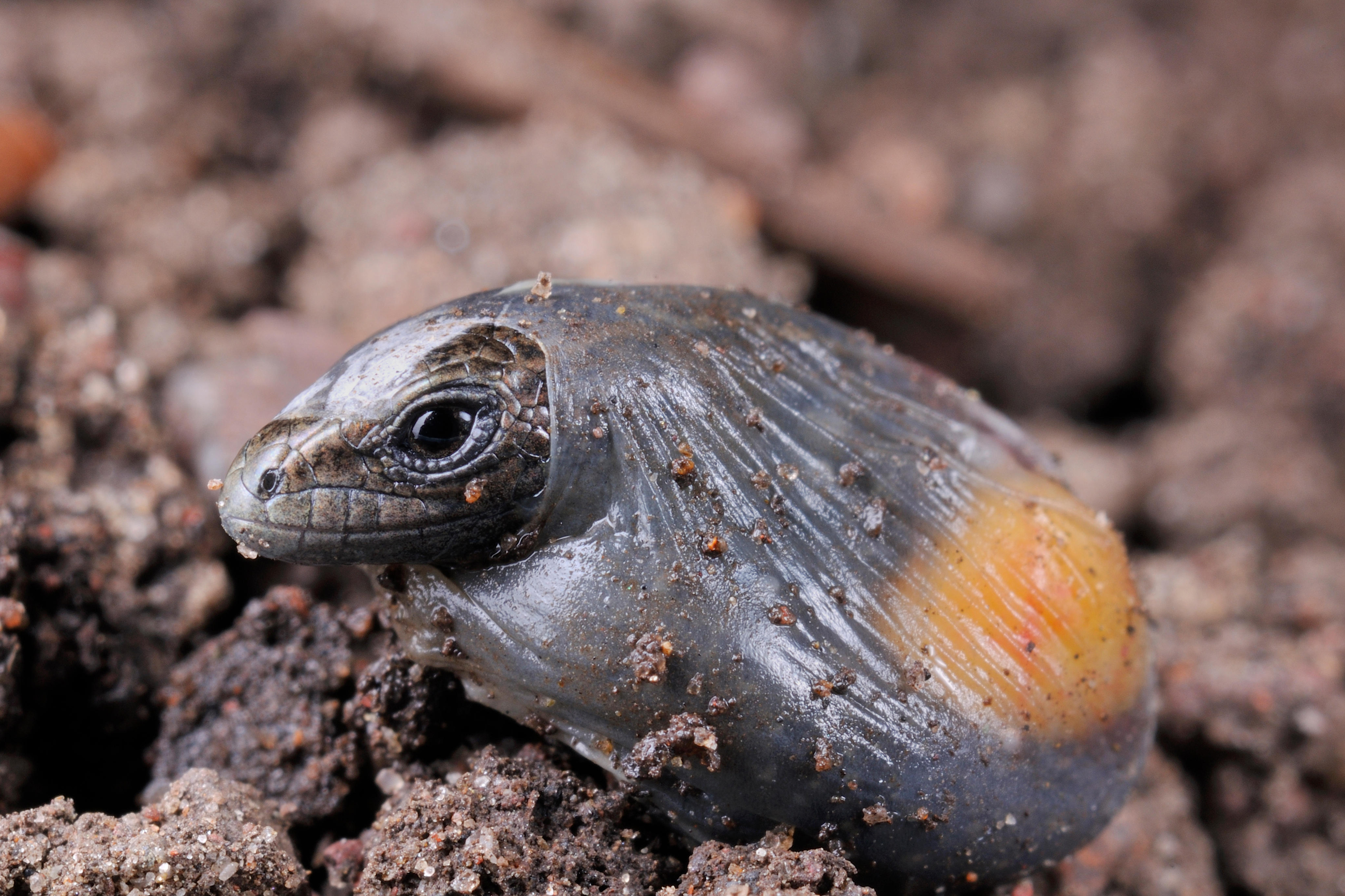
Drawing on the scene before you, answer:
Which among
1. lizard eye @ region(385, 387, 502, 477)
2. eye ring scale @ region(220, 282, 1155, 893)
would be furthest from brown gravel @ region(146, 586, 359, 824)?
lizard eye @ region(385, 387, 502, 477)

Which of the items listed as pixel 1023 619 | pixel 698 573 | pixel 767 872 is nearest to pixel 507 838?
pixel 767 872

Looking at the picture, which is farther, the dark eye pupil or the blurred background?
the blurred background

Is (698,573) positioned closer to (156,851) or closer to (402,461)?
(402,461)

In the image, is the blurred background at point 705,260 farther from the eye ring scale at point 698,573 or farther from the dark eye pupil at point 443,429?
the dark eye pupil at point 443,429

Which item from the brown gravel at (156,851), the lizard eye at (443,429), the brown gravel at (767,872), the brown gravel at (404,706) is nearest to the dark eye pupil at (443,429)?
the lizard eye at (443,429)

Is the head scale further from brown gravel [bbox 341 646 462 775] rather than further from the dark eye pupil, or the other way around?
brown gravel [bbox 341 646 462 775]

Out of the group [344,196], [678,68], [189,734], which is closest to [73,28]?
[344,196]

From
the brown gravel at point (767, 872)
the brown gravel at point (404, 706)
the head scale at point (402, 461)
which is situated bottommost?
the brown gravel at point (767, 872)

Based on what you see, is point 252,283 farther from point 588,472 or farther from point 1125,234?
point 1125,234
